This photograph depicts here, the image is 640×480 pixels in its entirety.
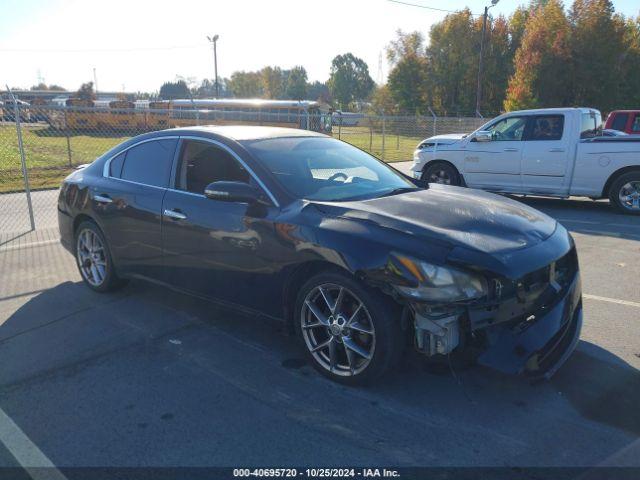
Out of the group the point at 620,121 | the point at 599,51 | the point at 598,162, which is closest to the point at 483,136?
the point at 598,162

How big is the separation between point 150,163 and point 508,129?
7.54 m

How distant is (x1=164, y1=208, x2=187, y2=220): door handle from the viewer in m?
4.21

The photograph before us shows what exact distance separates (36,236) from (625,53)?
39711 mm

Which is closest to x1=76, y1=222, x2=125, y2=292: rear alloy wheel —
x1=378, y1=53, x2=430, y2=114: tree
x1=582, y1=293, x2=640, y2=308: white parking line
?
x1=582, y1=293, x2=640, y2=308: white parking line

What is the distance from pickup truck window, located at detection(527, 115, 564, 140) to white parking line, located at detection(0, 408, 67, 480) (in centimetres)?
928

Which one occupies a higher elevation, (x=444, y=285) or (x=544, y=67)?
(x=544, y=67)

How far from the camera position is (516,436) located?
288 centimetres

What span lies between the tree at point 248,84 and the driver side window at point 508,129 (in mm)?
99849

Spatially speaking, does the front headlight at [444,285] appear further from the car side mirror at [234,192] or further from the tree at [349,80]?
the tree at [349,80]

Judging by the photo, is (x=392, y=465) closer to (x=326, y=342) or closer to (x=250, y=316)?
(x=326, y=342)

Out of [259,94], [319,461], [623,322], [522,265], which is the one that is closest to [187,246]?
[319,461]

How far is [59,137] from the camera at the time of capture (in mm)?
23484

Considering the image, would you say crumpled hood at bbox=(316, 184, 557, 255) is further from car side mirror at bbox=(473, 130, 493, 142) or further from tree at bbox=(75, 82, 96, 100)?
tree at bbox=(75, 82, 96, 100)

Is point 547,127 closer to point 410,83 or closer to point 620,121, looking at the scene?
point 620,121
